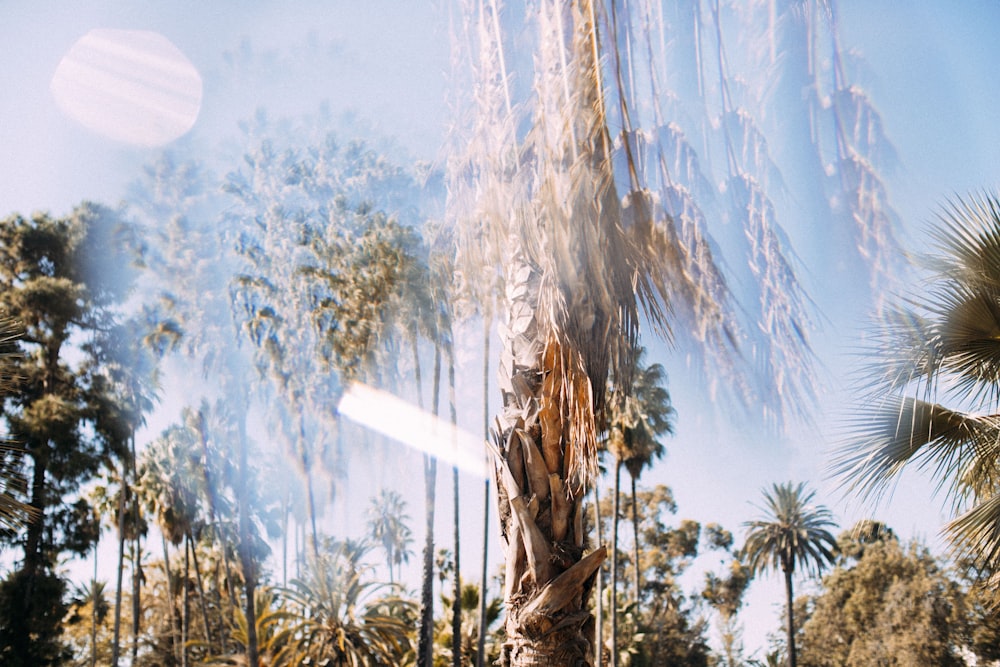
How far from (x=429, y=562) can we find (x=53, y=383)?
1121 cm

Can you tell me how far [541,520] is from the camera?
11.3 feet

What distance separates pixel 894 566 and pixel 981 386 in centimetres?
2806

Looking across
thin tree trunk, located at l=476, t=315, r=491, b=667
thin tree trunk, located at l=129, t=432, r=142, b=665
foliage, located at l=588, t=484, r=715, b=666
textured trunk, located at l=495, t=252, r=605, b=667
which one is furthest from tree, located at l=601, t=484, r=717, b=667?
textured trunk, located at l=495, t=252, r=605, b=667

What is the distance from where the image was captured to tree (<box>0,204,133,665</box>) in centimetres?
1756

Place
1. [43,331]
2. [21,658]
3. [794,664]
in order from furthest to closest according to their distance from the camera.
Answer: [794,664], [43,331], [21,658]

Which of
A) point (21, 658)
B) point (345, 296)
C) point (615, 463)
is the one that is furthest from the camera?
point (615, 463)

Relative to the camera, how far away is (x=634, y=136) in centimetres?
324

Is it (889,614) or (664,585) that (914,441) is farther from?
(664,585)

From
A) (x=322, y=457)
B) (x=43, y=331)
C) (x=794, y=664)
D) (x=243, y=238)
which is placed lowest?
(x=794, y=664)

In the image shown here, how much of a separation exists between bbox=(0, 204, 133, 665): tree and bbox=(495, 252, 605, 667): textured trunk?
56.1ft

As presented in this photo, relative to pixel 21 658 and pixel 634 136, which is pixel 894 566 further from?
Answer: pixel 634 136

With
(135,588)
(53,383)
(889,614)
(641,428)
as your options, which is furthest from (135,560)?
(889,614)

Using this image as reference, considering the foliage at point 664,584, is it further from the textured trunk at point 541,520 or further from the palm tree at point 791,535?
the textured trunk at point 541,520

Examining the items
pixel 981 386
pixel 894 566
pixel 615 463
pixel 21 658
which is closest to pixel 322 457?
pixel 21 658
